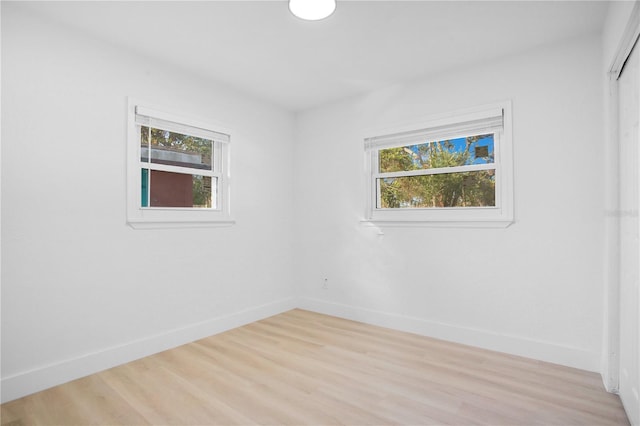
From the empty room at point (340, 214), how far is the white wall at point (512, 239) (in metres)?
0.02

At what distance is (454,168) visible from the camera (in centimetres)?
338

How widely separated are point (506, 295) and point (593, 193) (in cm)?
104

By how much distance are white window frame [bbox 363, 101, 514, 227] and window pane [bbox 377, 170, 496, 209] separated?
0.21ft

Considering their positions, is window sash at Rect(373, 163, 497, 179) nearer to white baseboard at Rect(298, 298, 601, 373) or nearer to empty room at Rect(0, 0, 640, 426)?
empty room at Rect(0, 0, 640, 426)

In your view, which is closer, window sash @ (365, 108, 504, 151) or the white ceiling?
the white ceiling

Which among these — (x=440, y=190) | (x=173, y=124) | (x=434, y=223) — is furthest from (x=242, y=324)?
(x=440, y=190)

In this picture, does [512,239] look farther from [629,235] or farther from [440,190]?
[629,235]

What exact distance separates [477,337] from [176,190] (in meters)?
3.08

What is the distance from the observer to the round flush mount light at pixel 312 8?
7.47ft

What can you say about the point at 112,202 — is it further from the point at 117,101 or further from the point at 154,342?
the point at 154,342

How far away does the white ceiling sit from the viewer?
2.37m

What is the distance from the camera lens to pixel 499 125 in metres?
3.10

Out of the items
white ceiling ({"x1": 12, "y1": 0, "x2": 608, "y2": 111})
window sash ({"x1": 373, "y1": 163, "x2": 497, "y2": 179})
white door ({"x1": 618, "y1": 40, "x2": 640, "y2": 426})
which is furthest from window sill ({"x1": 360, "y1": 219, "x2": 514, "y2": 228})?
white ceiling ({"x1": 12, "y1": 0, "x2": 608, "y2": 111})

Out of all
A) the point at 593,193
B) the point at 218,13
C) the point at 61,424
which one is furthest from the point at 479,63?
the point at 61,424
